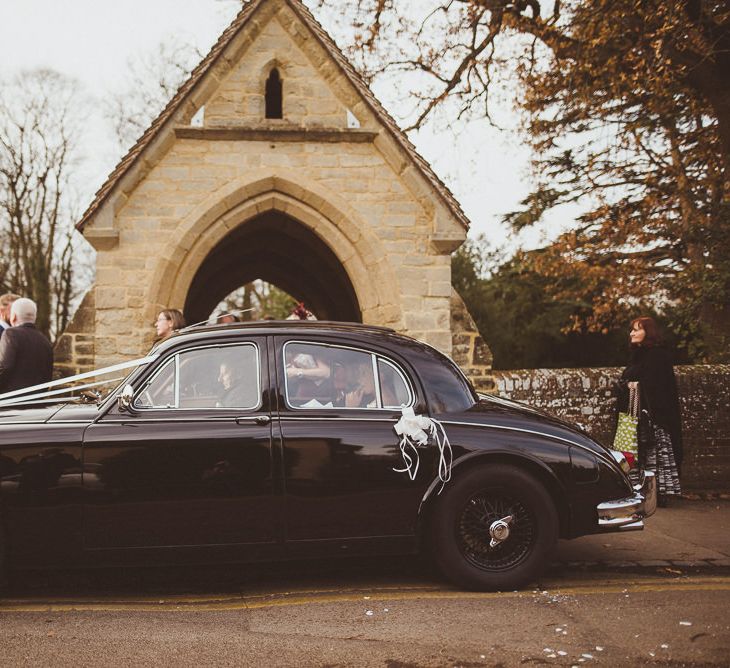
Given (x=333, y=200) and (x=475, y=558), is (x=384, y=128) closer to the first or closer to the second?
(x=333, y=200)

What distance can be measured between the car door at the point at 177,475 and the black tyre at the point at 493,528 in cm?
106

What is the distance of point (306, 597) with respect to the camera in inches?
192

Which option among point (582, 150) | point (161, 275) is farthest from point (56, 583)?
point (582, 150)

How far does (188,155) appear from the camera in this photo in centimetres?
1001

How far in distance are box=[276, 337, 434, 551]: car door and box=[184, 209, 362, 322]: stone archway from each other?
236 inches

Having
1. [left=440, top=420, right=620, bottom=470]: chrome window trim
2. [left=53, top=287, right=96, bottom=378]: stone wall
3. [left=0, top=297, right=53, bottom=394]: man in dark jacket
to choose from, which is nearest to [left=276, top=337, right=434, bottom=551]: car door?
[left=440, top=420, right=620, bottom=470]: chrome window trim

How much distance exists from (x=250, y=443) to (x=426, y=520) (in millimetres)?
1205

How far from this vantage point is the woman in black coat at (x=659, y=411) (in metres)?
8.00

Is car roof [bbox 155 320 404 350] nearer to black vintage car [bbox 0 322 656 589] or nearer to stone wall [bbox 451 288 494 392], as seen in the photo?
black vintage car [bbox 0 322 656 589]

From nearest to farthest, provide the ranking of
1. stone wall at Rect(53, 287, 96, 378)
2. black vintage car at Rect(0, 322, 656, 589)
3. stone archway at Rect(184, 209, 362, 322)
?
1. black vintage car at Rect(0, 322, 656, 589)
2. stone wall at Rect(53, 287, 96, 378)
3. stone archway at Rect(184, 209, 362, 322)

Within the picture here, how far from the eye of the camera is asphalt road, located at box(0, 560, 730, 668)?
3.87m

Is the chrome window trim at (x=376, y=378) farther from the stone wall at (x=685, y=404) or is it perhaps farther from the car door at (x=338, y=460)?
the stone wall at (x=685, y=404)

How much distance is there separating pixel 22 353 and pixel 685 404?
7.22 meters

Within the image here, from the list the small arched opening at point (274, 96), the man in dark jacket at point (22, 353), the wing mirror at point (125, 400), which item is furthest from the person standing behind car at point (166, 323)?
the small arched opening at point (274, 96)
